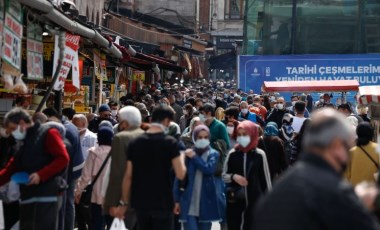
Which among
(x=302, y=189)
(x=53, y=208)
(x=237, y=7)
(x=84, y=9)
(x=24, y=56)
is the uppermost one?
(x=237, y=7)

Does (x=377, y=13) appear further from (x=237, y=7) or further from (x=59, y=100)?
(x=237, y=7)

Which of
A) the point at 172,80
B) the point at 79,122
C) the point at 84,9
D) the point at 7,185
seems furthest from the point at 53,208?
the point at 172,80

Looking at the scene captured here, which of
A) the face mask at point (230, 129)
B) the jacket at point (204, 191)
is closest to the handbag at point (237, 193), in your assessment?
the jacket at point (204, 191)

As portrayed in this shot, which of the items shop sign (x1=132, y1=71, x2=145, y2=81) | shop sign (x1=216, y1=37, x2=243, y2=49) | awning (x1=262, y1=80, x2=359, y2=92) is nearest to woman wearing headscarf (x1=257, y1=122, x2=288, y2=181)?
awning (x1=262, y1=80, x2=359, y2=92)

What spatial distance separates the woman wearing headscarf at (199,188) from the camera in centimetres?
1108

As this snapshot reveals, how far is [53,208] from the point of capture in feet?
32.3

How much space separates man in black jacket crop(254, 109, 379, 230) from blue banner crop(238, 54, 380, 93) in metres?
28.1

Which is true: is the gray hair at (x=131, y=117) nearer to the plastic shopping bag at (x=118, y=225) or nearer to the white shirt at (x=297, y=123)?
the plastic shopping bag at (x=118, y=225)

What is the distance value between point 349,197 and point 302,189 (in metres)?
0.24

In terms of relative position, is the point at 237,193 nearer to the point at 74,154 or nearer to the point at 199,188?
the point at 199,188

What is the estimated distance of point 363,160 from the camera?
36.4ft

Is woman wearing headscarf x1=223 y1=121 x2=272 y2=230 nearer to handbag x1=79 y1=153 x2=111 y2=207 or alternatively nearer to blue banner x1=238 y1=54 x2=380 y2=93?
handbag x1=79 y1=153 x2=111 y2=207

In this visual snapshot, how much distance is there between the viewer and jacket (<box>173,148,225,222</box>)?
1109cm

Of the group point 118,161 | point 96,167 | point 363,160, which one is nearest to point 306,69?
point 96,167
